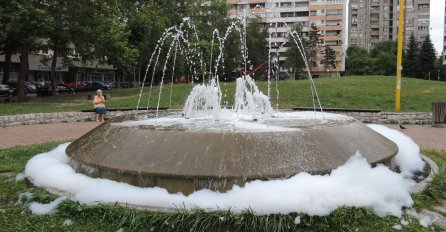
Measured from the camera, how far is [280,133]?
5.37 metres

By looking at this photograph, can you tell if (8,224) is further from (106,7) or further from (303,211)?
(106,7)

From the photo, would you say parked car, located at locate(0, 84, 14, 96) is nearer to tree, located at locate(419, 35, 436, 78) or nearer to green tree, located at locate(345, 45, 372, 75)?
tree, located at locate(419, 35, 436, 78)

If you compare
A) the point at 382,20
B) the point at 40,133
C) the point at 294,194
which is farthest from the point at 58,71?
the point at 382,20

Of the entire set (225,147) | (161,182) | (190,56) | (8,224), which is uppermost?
(190,56)

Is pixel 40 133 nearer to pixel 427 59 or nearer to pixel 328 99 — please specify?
pixel 328 99

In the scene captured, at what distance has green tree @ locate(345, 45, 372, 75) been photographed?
244ft

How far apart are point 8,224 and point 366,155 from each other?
4040 millimetres

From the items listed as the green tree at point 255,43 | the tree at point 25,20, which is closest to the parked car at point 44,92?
the tree at point 25,20

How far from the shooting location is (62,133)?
13422 mm

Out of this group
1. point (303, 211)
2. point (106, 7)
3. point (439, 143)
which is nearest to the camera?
point (303, 211)

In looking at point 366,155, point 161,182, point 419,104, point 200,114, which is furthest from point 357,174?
point 419,104

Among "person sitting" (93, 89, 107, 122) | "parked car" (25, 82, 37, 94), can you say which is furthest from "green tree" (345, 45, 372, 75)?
"person sitting" (93, 89, 107, 122)

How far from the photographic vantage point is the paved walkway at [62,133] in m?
11.5

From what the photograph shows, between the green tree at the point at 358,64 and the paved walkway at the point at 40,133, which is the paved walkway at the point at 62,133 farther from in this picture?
the green tree at the point at 358,64
